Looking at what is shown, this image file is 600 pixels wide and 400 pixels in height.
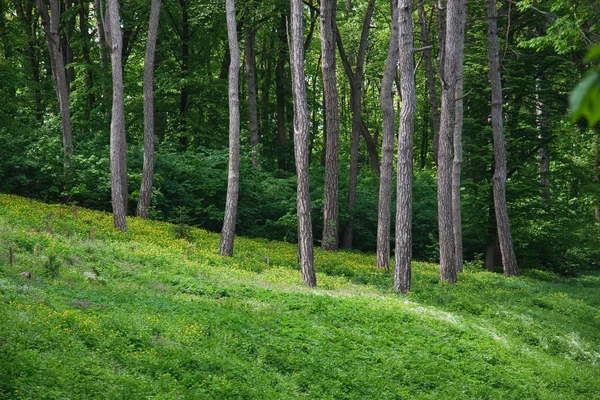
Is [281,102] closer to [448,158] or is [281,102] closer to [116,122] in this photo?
[116,122]

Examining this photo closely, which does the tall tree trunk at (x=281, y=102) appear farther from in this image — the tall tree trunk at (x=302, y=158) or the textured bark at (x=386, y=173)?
the tall tree trunk at (x=302, y=158)

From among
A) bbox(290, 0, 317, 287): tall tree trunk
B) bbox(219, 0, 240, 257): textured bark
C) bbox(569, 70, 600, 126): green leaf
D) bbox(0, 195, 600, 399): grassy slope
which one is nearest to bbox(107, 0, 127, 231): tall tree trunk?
bbox(0, 195, 600, 399): grassy slope

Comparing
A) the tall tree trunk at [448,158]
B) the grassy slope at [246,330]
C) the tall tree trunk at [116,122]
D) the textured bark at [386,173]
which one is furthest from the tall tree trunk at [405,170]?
the tall tree trunk at [116,122]

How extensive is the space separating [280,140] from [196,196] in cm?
918

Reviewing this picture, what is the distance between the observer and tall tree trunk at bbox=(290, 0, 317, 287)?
53.7 ft

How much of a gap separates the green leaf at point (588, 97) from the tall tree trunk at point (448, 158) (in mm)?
18661

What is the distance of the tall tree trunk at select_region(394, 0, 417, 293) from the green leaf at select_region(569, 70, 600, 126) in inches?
607

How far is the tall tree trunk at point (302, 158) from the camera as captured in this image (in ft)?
53.7

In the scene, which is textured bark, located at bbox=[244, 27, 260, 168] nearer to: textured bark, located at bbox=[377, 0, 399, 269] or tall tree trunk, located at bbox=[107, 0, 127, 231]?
textured bark, located at bbox=[377, 0, 399, 269]

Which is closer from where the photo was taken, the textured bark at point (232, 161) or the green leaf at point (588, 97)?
the green leaf at point (588, 97)

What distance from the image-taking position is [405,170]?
1697cm

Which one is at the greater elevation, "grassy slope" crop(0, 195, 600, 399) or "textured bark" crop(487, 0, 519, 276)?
"textured bark" crop(487, 0, 519, 276)

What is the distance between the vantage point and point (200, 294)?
44.1 ft

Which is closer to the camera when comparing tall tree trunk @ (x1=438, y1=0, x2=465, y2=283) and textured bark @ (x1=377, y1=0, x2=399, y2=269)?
tall tree trunk @ (x1=438, y1=0, x2=465, y2=283)
